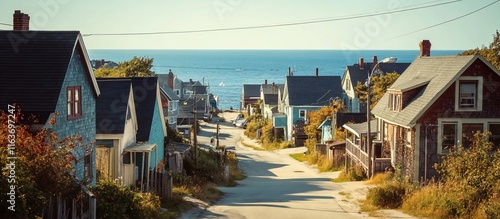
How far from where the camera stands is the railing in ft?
141

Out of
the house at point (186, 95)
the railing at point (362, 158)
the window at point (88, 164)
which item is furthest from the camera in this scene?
the house at point (186, 95)

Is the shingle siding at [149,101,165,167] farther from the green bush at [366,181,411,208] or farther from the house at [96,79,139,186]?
the green bush at [366,181,411,208]

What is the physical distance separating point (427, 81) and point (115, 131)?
18273mm

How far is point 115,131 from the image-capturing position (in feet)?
110

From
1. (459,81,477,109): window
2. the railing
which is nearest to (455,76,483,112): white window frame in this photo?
(459,81,477,109): window

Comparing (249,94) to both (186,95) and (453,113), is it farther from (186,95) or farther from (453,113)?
(453,113)

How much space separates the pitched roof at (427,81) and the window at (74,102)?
18271mm

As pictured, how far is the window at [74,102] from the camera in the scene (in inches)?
1069

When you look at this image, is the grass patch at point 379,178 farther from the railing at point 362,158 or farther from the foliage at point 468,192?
the foliage at point 468,192

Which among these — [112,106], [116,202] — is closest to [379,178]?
[112,106]

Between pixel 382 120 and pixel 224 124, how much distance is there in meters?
84.3

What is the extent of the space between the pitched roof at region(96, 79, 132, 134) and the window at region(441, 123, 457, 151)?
17362mm

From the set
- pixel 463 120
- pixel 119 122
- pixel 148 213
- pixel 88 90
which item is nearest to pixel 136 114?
pixel 119 122

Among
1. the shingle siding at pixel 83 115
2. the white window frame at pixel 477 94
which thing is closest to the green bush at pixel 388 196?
the white window frame at pixel 477 94
